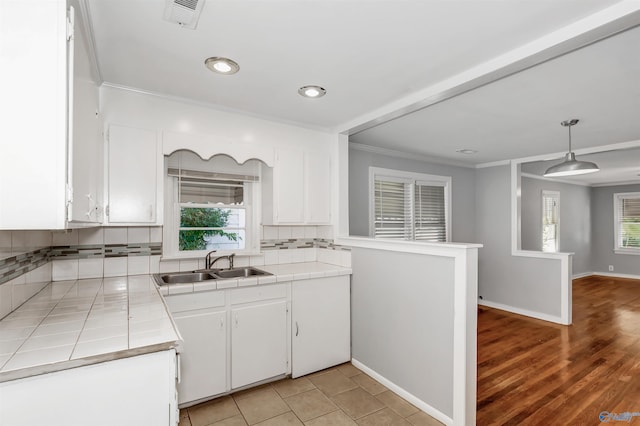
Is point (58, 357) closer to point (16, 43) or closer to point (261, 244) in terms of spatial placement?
point (16, 43)

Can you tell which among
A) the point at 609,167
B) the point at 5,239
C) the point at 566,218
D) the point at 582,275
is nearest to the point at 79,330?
the point at 5,239

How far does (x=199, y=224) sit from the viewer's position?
2.99 meters

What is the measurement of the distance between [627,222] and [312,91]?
909cm

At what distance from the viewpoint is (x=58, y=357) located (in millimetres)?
1107

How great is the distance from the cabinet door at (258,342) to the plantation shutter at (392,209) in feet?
6.66

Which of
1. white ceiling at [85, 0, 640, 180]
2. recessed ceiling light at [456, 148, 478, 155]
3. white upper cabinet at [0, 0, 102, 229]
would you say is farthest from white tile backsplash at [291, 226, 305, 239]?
recessed ceiling light at [456, 148, 478, 155]

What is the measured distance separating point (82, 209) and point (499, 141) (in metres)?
4.25

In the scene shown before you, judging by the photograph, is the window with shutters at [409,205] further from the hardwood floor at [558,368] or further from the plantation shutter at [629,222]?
the plantation shutter at [629,222]

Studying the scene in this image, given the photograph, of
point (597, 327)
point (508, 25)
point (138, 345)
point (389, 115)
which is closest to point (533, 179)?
point (597, 327)

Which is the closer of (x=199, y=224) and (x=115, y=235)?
(x=115, y=235)

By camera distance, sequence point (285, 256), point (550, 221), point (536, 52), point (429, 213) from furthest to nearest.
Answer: point (550, 221), point (429, 213), point (285, 256), point (536, 52)

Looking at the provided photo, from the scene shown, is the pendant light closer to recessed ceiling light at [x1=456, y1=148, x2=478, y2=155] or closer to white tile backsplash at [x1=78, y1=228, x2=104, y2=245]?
recessed ceiling light at [x1=456, y1=148, x2=478, y2=155]

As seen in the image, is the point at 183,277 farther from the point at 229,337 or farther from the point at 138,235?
the point at 229,337

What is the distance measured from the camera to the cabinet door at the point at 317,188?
127 inches
